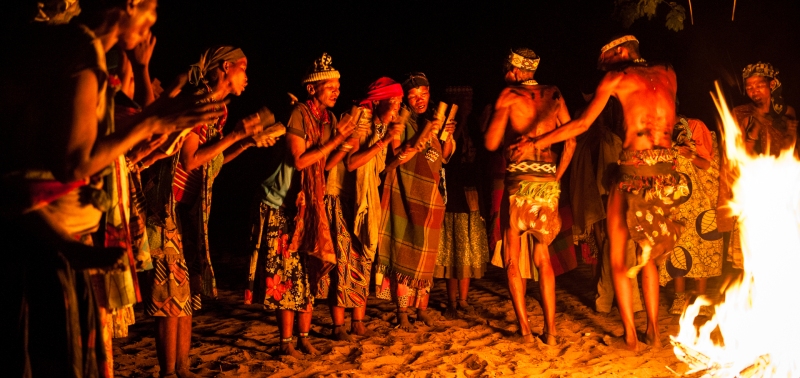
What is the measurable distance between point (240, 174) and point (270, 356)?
566 inches

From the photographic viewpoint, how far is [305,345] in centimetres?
564

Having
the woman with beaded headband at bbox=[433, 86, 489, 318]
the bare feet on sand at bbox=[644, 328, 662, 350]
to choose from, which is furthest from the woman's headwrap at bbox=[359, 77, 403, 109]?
the bare feet on sand at bbox=[644, 328, 662, 350]

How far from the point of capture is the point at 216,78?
188 inches

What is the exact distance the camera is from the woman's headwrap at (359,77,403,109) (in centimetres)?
621

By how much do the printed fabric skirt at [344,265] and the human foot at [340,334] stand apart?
0.80 ft

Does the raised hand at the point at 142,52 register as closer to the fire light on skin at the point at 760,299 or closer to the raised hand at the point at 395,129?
the raised hand at the point at 395,129

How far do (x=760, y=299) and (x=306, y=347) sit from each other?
319 cm

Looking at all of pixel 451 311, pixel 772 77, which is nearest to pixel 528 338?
pixel 451 311

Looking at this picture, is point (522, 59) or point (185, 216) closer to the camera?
point (185, 216)

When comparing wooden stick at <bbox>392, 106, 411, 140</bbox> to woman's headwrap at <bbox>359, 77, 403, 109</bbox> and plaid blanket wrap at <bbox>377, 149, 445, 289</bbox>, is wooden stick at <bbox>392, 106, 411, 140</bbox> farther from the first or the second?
plaid blanket wrap at <bbox>377, 149, 445, 289</bbox>

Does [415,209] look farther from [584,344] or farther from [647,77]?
[647,77]

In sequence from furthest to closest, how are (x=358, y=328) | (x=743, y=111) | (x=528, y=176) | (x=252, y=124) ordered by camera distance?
(x=743, y=111) → (x=358, y=328) → (x=528, y=176) → (x=252, y=124)

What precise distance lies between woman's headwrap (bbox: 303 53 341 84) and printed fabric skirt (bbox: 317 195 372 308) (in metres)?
0.93

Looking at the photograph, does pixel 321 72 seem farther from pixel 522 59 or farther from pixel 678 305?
pixel 678 305
